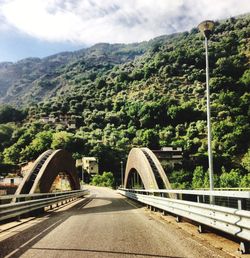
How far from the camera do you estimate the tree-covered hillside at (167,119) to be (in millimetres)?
118812

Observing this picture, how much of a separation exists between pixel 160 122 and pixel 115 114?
65.4 ft

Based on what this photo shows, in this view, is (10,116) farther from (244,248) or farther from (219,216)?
(244,248)

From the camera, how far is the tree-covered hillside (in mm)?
118812

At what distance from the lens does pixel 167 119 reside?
506ft

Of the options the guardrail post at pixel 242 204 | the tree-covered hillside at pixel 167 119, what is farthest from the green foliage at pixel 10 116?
the guardrail post at pixel 242 204

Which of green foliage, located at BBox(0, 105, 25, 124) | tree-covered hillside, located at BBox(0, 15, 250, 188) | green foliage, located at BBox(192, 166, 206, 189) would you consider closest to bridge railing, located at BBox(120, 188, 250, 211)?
tree-covered hillside, located at BBox(0, 15, 250, 188)

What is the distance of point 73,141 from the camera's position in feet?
443

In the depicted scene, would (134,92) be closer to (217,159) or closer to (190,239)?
(217,159)

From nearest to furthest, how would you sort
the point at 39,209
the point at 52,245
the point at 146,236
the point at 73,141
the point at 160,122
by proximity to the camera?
the point at 52,245
the point at 146,236
the point at 39,209
the point at 73,141
the point at 160,122

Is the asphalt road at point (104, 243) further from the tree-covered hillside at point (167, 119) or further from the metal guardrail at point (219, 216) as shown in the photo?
the tree-covered hillside at point (167, 119)

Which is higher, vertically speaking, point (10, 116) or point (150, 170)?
point (10, 116)

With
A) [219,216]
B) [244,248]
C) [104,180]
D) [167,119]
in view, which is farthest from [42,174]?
[167,119]

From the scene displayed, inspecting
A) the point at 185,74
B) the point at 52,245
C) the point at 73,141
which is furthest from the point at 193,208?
the point at 185,74

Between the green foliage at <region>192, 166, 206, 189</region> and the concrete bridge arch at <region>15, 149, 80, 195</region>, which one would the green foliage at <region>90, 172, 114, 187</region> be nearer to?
the green foliage at <region>192, 166, 206, 189</region>
